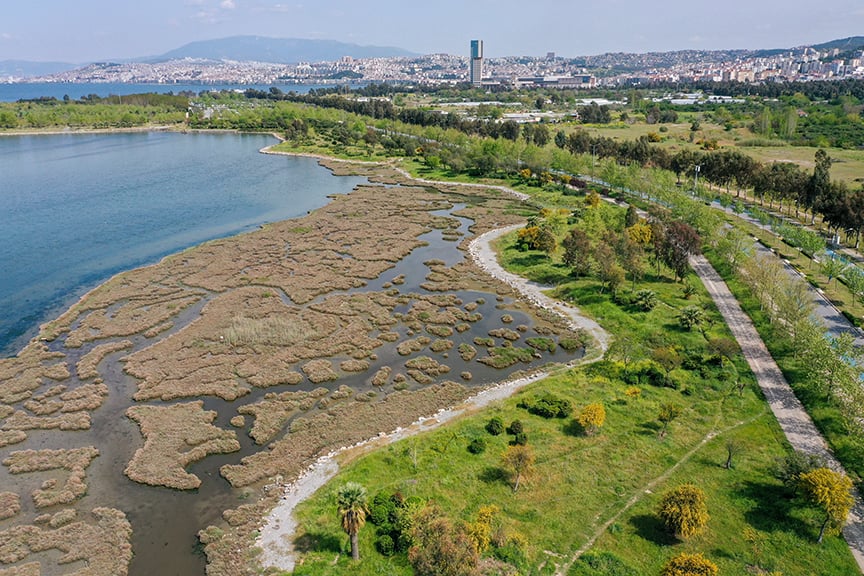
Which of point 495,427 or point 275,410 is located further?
point 275,410

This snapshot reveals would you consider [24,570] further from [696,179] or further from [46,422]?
[696,179]

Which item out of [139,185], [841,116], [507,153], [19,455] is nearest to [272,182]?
[139,185]

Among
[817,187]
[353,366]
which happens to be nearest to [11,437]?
[353,366]

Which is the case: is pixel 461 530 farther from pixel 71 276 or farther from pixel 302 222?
pixel 302 222

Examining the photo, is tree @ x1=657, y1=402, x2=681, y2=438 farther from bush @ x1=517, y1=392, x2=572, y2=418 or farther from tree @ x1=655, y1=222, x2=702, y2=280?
tree @ x1=655, y1=222, x2=702, y2=280

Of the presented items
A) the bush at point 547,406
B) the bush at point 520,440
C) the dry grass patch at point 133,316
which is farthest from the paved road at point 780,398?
the dry grass patch at point 133,316

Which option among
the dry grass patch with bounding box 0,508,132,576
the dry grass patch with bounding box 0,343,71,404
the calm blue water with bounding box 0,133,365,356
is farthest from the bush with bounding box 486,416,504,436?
the calm blue water with bounding box 0,133,365,356
